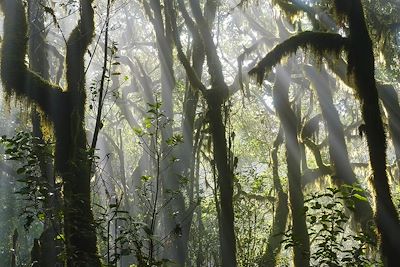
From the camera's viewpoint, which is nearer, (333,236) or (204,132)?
(333,236)

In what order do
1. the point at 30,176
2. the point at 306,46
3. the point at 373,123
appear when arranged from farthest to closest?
the point at 306,46 → the point at 373,123 → the point at 30,176

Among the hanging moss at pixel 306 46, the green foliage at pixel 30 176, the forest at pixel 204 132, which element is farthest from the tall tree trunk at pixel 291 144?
the green foliage at pixel 30 176

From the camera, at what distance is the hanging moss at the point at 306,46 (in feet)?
31.0

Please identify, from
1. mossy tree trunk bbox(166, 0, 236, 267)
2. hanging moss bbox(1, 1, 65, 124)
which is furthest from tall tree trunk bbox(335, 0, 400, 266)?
hanging moss bbox(1, 1, 65, 124)

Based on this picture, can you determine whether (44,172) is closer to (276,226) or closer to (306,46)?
(306,46)

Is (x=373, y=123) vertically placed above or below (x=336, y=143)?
below

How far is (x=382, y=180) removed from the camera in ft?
28.0

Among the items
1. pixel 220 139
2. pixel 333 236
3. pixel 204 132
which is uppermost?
pixel 204 132

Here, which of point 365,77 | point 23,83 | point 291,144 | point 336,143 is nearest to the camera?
point 23,83

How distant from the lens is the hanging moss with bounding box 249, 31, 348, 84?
372 inches

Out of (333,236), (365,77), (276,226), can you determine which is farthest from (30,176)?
(276,226)

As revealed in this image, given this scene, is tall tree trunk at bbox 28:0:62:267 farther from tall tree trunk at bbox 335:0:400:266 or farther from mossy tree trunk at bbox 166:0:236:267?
tall tree trunk at bbox 335:0:400:266

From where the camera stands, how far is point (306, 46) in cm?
977

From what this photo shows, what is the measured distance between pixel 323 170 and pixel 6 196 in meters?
19.2
